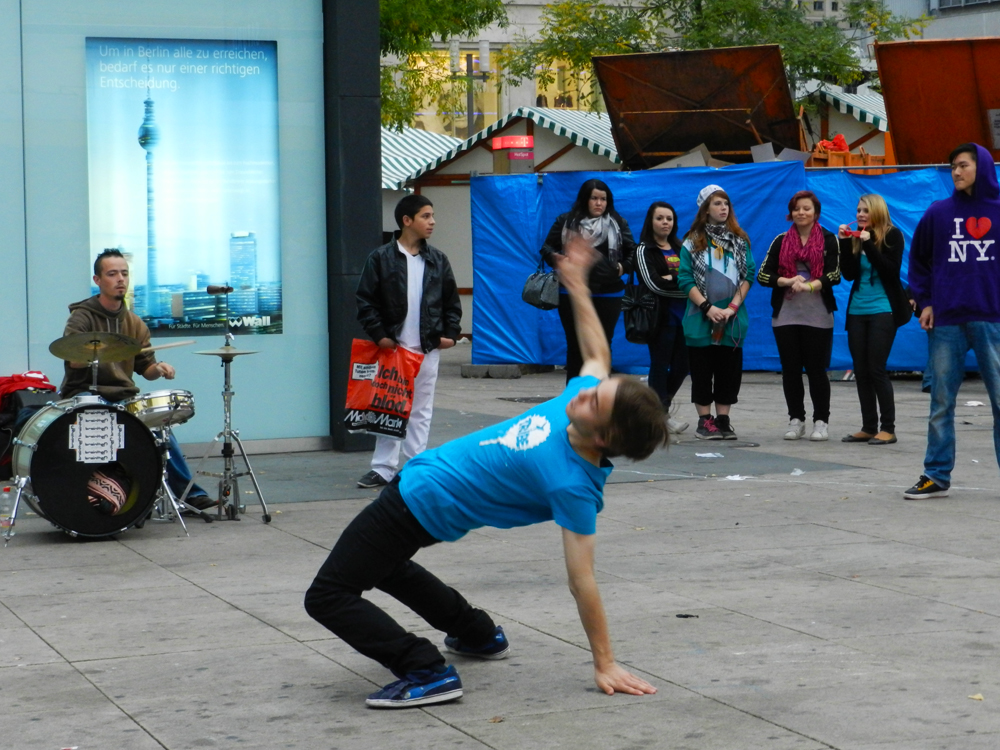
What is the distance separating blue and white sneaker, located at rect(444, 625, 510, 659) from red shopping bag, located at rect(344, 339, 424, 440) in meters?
3.76

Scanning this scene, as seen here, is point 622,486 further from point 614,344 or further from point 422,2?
point 422,2

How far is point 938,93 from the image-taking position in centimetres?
1652

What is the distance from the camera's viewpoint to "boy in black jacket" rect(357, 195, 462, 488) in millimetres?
8992

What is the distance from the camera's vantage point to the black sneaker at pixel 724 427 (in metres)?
11.3

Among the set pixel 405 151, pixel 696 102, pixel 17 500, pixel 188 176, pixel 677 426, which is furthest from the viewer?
pixel 405 151

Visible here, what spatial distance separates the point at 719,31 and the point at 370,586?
2516 centimetres

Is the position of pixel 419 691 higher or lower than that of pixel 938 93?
lower

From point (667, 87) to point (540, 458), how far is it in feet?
47.3

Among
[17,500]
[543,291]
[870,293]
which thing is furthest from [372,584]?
[543,291]

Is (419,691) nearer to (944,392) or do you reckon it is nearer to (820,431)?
(944,392)

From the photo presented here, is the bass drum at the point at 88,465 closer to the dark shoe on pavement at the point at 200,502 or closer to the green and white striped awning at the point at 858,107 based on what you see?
the dark shoe on pavement at the point at 200,502

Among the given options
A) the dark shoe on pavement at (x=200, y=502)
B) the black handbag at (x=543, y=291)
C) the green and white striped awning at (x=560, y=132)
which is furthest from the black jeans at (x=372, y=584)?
the green and white striped awning at (x=560, y=132)

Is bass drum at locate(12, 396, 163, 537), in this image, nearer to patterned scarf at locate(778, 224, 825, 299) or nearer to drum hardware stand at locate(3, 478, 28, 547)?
drum hardware stand at locate(3, 478, 28, 547)

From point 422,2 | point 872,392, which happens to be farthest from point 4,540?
point 422,2
